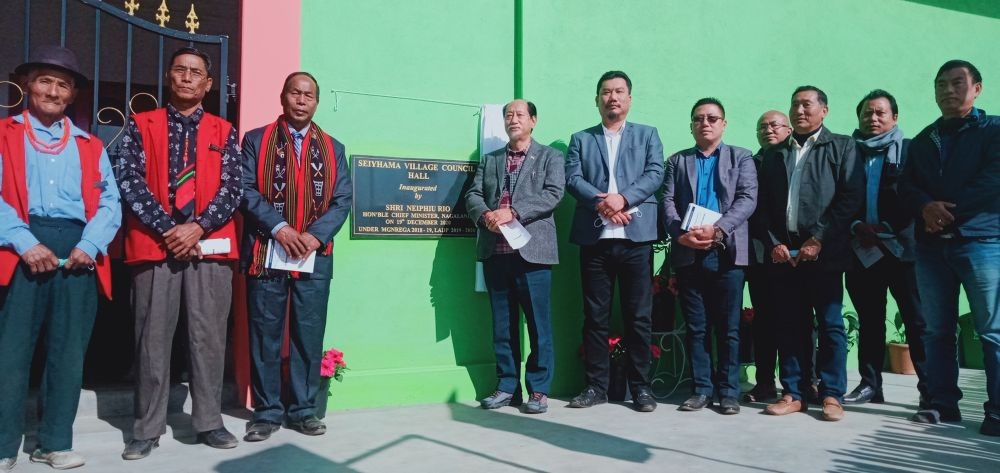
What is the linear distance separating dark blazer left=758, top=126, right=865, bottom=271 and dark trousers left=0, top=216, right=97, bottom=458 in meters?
4.07

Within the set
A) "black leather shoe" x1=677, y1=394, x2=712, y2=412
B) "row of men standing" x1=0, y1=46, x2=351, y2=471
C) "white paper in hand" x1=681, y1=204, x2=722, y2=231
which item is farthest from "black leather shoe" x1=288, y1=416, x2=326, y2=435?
"white paper in hand" x1=681, y1=204, x2=722, y2=231

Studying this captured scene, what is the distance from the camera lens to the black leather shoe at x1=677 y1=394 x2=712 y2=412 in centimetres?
486

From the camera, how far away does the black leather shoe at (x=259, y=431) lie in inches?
157

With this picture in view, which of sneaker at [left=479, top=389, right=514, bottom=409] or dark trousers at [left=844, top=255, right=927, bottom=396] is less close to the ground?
dark trousers at [left=844, top=255, right=927, bottom=396]

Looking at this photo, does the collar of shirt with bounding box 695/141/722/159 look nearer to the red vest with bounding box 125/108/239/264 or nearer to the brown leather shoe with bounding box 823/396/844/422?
the brown leather shoe with bounding box 823/396/844/422

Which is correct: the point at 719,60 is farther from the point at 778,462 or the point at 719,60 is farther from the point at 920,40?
the point at 778,462

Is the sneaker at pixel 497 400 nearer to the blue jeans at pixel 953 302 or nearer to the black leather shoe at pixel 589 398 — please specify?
the black leather shoe at pixel 589 398

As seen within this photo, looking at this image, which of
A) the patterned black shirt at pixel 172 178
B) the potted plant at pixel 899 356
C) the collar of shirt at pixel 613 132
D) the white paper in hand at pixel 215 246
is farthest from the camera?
the potted plant at pixel 899 356

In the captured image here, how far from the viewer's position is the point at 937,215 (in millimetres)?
4332

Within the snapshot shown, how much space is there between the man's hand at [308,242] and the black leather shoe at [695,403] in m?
2.57

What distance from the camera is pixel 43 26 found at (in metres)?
8.30

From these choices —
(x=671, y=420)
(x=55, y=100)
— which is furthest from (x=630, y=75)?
(x=55, y=100)

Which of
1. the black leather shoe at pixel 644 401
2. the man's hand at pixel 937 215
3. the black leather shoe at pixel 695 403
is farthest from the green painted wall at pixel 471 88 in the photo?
the man's hand at pixel 937 215

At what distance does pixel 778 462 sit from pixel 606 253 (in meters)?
1.81
